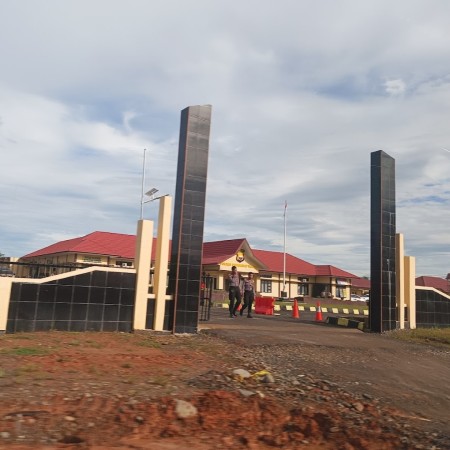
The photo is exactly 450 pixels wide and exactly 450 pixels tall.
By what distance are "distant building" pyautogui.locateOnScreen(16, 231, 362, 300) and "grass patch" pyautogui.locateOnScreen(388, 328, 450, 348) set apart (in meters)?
22.5

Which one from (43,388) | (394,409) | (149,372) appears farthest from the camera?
(149,372)

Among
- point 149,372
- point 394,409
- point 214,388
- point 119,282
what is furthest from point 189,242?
point 394,409

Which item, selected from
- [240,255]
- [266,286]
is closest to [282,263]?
[266,286]

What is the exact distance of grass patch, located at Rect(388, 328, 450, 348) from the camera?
13.0 m

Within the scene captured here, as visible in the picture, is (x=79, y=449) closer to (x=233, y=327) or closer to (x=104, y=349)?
(x=104, y=349)

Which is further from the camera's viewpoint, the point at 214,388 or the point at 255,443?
the point at 214,388

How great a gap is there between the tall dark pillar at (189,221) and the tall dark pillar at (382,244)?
240 inches

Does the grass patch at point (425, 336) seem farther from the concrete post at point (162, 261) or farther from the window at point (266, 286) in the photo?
the window at point (266, 286)

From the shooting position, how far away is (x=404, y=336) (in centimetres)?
1368

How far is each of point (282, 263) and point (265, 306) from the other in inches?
1234

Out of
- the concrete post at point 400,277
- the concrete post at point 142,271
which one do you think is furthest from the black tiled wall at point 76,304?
the concrete post at point 400,277

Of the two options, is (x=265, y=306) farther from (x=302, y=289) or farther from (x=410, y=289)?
(x=302, y=289)

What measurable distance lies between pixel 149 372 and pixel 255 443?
275 centimetres

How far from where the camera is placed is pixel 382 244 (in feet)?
48.4
